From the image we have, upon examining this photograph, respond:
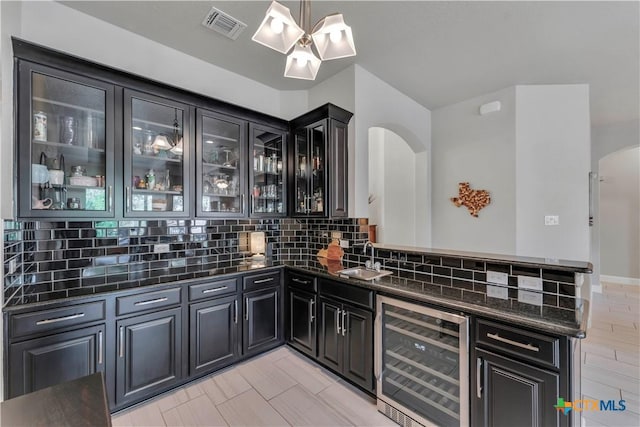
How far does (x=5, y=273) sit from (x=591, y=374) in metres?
4.53

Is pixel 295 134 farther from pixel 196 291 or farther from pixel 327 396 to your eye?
pixel 327 396

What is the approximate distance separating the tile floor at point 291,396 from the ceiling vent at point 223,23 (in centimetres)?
296

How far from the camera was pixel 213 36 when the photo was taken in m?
2.37

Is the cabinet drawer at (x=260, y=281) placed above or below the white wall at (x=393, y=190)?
below

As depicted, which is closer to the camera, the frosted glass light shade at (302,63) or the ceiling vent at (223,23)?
the frosted glass light shade at (302,63)

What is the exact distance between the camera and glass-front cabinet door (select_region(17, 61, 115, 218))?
1.68 m

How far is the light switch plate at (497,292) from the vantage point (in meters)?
1.76

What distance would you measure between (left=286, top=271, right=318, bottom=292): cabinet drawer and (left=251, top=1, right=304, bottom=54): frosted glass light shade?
186cm

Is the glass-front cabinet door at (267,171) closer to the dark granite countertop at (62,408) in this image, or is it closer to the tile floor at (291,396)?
the tile floor at (291,396)

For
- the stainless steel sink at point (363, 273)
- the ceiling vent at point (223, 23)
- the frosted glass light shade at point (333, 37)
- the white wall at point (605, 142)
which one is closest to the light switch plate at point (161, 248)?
the stainless steel sink at point (363, 273)

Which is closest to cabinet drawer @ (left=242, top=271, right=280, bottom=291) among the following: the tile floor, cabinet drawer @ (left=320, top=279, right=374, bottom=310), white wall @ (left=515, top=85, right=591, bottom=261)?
cabinet drawer @ (left=320, top=279, right=374, bottom=310)

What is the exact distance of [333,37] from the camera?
1.48 metres

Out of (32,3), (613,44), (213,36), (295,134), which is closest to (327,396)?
(295,134)

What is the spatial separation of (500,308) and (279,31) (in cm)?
192
